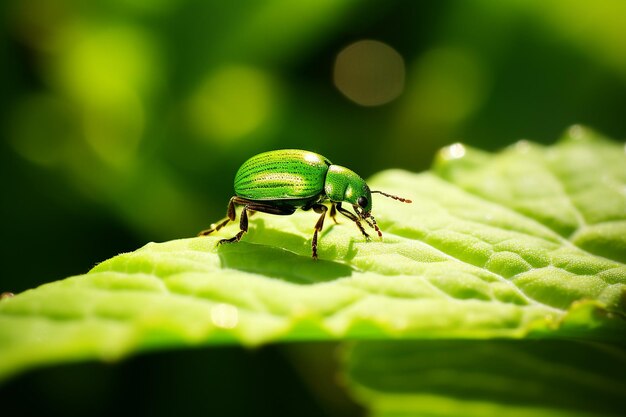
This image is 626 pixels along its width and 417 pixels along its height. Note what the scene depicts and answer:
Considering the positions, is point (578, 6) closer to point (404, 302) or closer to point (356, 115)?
point (356, 115)

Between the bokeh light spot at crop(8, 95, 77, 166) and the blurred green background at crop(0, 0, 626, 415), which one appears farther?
the blurred green background at crop(0, 0, 626, 415)

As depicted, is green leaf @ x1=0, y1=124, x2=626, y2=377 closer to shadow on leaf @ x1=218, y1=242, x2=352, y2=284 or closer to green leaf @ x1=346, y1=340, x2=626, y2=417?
shadow on leaf @ x1=218, y1=242, x2=352, y2=284

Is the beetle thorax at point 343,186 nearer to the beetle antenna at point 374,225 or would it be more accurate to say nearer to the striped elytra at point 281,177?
the striped elytra at point 281,177

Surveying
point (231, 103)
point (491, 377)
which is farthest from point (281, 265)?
point (231, 103)

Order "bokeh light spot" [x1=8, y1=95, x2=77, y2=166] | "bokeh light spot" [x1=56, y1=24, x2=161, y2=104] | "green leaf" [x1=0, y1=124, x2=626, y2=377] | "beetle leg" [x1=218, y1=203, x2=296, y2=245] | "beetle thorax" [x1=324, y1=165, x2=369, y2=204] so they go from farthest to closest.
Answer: "bokeh light spot" [x1=56, y1=24, x2=161, y2=104]
"bokeh light spot" [x1=8, y1=95, x2=77, y2=166]
"beetle thorax" [x1=324, y1=165, x2=369, y2=204]
"beetle leg" [x1=218, y1=203, x2=296, y2=245]
"green leaf" [x1=0, y1=124, x2=626, y2=377]

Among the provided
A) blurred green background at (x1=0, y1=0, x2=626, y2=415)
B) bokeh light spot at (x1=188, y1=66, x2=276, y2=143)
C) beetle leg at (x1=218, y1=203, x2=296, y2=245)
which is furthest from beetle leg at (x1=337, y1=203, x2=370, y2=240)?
bokeh light spot at (x1=188, y1=66, x2=276, y2=143)

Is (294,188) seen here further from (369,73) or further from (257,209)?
(369,73)

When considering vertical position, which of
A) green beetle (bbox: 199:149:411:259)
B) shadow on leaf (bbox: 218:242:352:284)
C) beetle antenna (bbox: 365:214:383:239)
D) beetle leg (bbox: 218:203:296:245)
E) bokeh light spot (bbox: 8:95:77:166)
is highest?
bokeh light spot (bbox: 8:95:77:166)
